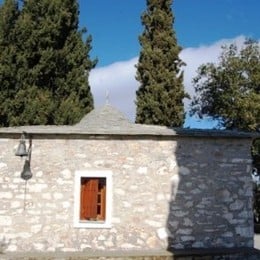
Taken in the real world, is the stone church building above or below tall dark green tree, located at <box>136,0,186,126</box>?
below

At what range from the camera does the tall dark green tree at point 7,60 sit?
2292cm

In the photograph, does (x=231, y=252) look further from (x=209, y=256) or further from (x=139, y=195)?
(x=139, y=195)

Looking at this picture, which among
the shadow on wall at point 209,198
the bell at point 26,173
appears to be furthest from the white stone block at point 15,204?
the shadow on wall at point 209,198

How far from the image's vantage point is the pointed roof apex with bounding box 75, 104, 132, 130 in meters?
14.0

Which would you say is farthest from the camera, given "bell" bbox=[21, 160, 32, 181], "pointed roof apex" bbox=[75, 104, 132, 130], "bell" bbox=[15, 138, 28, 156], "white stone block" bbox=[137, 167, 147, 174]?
"pointed roof apex" bbox=[75, 104, 132, 130]

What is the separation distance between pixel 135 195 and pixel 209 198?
1.78m

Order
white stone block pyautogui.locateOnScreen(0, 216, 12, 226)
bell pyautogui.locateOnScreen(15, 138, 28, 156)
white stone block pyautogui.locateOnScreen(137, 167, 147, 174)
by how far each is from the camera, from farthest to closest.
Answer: white stone block pyautogui.locateOnScreen(137, 167, 147, 174) < white stone block pyautogui.locateOnScreen(0, 216, 12, 226) < bell pyautogui.locateOnScreen(15, 138, 28, 156)

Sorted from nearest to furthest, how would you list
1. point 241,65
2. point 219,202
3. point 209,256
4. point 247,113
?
1. point 209,256
2. point 219,202
3. point 247,113
4. point 241,65

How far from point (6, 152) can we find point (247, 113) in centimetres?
1361

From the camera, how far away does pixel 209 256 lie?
1137 cm

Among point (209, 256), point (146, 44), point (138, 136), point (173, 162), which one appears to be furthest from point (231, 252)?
point (146, 44)

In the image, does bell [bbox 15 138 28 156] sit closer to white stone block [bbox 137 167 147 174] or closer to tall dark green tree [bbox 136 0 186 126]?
white stone block [bbox 137 167 147 174]

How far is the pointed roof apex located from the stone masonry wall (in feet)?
5.68

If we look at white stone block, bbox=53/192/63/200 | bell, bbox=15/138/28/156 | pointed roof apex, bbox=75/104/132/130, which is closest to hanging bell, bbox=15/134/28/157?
bell, bbox=15/138/28/156
